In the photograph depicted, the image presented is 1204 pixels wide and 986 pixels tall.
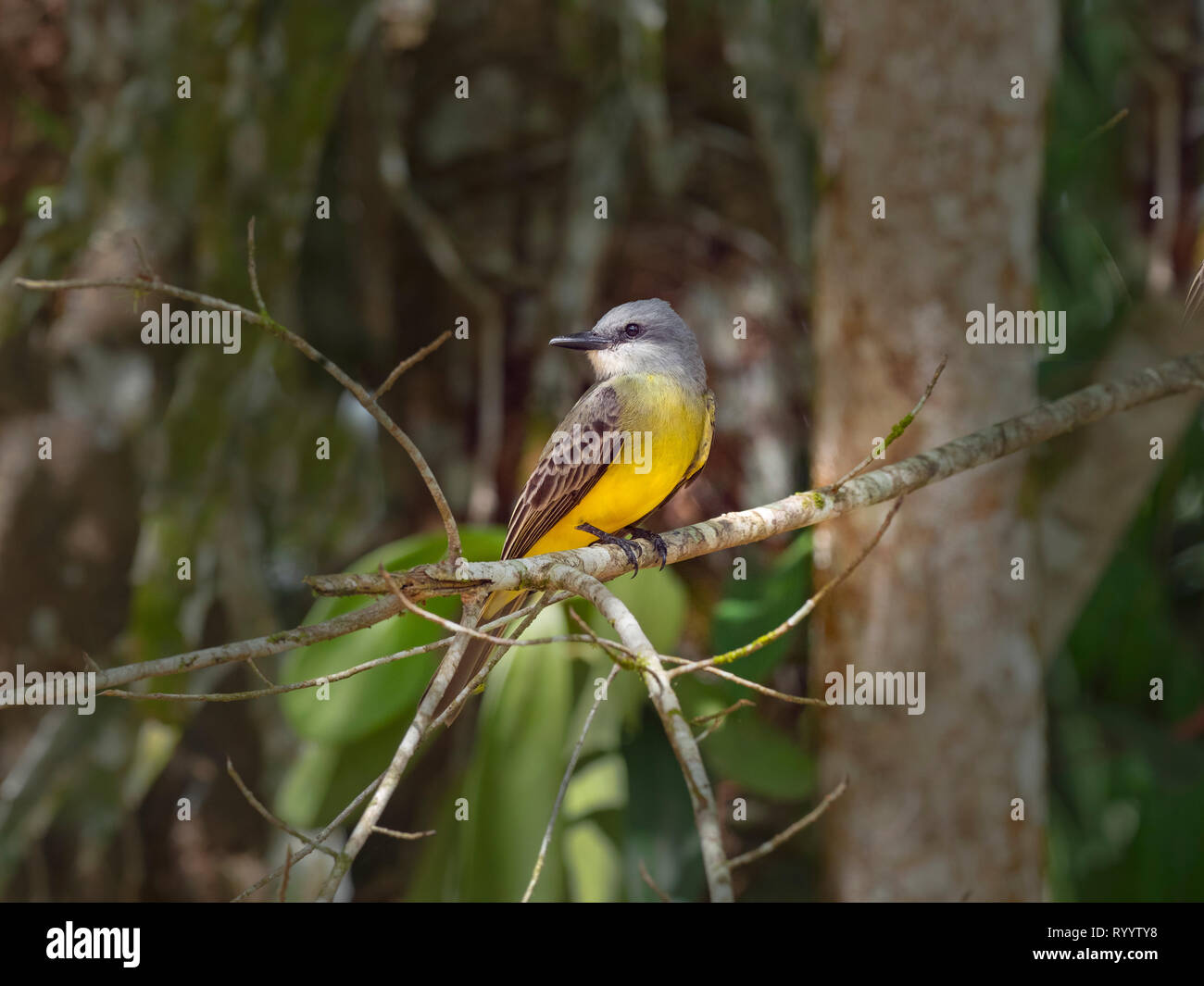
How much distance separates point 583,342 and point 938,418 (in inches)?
47.0

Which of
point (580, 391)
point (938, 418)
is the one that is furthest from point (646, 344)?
point (580, 391)

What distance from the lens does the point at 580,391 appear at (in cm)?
407

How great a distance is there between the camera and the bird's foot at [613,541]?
6.35 ft

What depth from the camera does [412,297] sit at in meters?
4.71

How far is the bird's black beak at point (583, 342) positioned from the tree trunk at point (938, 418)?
890mm

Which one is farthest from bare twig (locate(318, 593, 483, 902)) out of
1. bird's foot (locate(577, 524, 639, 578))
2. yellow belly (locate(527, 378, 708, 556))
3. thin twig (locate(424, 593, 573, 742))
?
yellow belly (locate(527, 378, 708, 556))

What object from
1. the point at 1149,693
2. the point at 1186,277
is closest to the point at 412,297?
the point at 1186,277

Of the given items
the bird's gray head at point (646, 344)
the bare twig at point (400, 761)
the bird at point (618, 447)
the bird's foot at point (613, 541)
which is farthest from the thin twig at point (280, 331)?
the bird's gray head at point (646, 344)

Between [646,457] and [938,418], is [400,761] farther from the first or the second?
[938,418]

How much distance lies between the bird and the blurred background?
642 mm

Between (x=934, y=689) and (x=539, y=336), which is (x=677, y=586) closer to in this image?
(x=934, y=689)

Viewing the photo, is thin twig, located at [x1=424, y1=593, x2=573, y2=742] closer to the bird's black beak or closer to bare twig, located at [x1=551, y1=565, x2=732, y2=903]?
bare twig, located at [x1=551, y1=565, x2=732, y2=903]

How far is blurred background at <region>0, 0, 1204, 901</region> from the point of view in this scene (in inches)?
116

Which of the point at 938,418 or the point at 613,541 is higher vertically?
the point at 938,418
